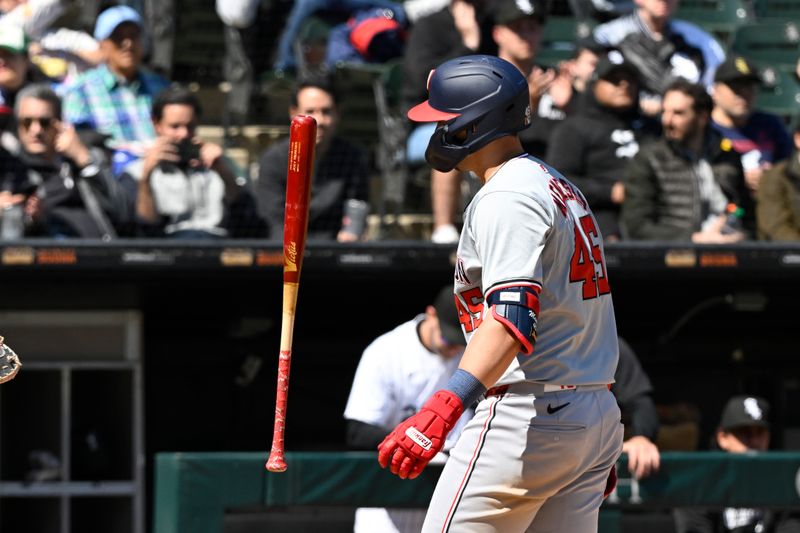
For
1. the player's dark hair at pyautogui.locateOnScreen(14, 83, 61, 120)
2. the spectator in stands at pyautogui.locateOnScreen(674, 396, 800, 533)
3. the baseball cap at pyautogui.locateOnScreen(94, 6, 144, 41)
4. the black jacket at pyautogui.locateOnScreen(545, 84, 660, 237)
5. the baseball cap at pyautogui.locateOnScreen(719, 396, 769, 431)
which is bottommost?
the spectator in stands at pyautogui.locateOnScreen(674, 396, 800, 533)

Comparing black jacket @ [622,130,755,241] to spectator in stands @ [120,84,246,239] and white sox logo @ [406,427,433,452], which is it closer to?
spectator in stands @ [120,84,246,239]

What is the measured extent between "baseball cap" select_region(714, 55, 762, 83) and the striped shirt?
105 inches

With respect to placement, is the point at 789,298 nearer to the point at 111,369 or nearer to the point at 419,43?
the point at 419,43

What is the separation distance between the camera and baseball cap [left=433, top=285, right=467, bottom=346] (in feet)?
16.6

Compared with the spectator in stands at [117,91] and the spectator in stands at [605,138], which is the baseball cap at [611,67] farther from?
the spectator in stands at [117,91]

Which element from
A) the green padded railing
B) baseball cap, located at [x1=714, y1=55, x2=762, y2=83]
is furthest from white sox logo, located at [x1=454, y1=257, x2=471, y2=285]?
baseball cap, located at [x1=714, y1=55, x2=762, y2=83]

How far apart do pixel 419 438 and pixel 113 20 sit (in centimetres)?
434

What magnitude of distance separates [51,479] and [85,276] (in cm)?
97

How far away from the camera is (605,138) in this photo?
655cm

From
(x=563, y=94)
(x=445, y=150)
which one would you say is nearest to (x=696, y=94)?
(x=563, y=94)

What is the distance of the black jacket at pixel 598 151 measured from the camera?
6379mm

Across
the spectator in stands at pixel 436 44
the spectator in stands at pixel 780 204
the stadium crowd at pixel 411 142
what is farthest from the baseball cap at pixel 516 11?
the spectator in stands at pixel 780 204

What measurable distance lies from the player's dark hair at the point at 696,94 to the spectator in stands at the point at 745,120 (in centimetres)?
56

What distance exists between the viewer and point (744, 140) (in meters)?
7.24
